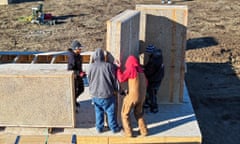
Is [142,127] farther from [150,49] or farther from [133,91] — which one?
[150,49]

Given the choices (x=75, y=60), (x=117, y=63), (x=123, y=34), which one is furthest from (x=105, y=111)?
(x=123, y=34)

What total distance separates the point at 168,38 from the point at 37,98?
294 centimetres

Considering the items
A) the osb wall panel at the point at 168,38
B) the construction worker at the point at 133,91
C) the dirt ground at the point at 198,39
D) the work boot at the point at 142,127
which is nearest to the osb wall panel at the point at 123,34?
the construction worker at the point at 133,91

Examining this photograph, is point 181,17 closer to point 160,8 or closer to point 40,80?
point 160,8

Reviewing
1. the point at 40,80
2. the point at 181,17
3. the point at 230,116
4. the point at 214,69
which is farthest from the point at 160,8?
the point at 214,69

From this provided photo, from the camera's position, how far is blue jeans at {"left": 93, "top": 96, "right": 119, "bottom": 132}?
748cm

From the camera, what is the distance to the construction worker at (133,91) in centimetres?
718

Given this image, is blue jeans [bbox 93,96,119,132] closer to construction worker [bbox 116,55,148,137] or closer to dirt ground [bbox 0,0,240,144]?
construction worker [bbox 116,55,148,137]

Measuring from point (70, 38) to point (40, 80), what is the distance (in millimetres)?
9358

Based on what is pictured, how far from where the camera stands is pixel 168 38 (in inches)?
347

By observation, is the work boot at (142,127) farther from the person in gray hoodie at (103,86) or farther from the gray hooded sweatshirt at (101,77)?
the gray hooded sweatshirt at (101,77)

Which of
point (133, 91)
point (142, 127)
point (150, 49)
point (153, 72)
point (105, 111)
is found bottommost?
point (142, 127)

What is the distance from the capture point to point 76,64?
26.6ft

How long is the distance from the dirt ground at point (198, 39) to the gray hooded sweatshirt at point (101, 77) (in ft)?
9.79
